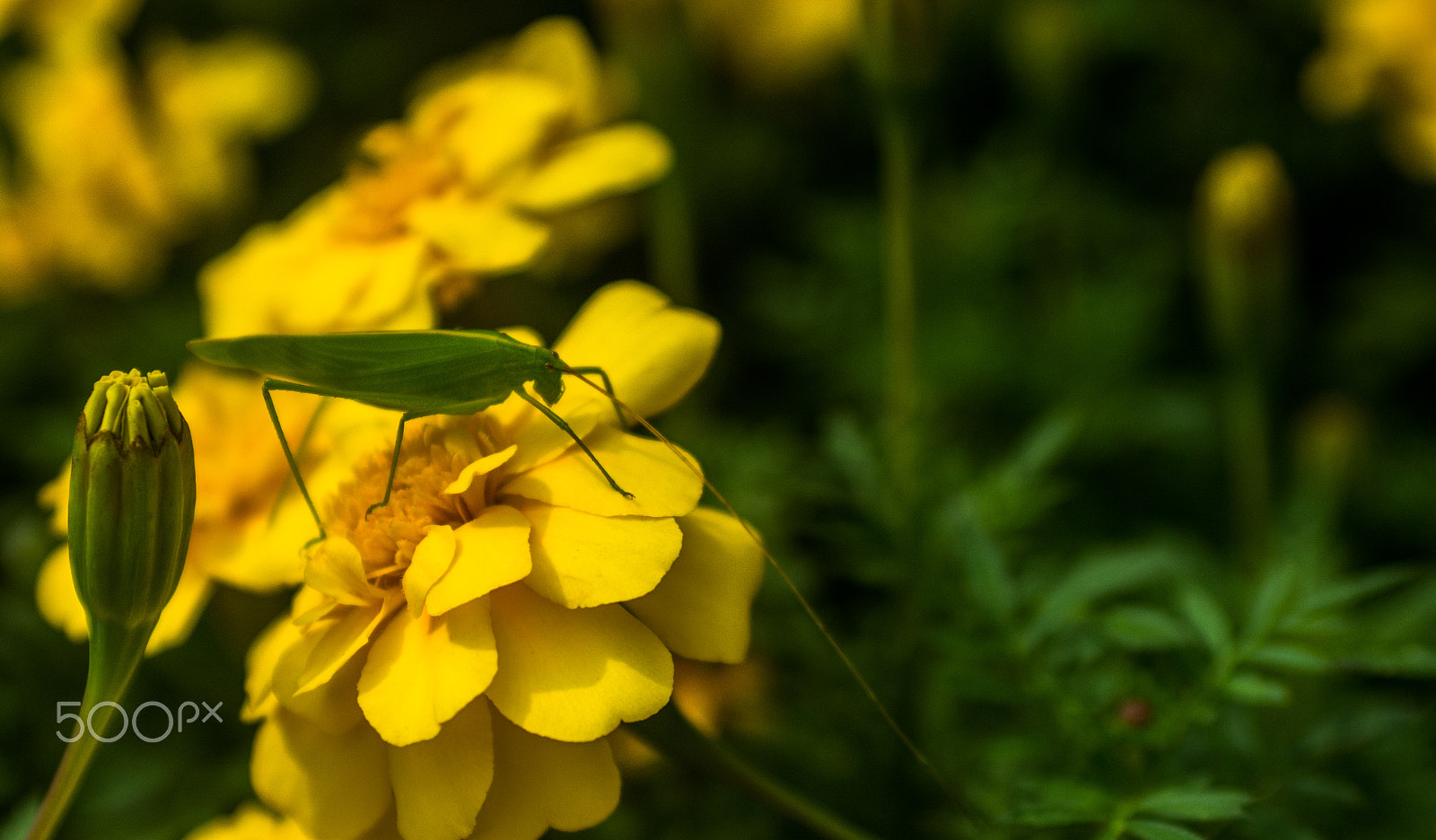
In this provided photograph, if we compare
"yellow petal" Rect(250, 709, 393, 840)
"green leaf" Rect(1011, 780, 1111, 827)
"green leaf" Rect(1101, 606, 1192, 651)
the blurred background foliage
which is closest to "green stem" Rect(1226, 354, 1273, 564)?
the blurred background foliage

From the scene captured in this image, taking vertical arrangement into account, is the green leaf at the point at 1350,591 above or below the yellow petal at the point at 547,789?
above

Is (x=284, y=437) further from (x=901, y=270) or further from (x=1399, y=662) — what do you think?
(x=1399, y=662)

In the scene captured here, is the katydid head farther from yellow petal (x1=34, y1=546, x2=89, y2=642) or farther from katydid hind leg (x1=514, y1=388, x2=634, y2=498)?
yellow petal (x1=34, y1=546, x2=89, y2=642)

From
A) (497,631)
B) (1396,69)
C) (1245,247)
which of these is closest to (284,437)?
(497,631)

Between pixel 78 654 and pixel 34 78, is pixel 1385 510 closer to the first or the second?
pixel 78 654

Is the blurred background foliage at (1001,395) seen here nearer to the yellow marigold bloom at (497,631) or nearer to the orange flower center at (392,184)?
the orange flower center at (392,184)

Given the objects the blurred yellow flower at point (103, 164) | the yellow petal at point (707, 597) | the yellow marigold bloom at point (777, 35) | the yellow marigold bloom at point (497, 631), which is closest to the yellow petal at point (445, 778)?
the yellow marigold bloom at point (497, 631)
